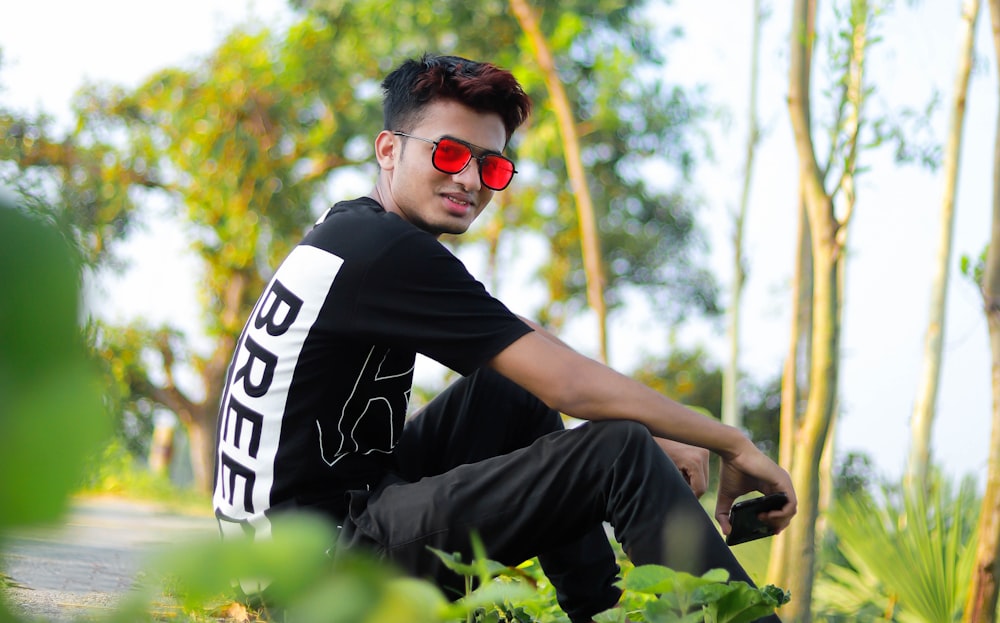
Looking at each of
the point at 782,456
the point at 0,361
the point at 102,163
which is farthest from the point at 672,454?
the point at 102,163

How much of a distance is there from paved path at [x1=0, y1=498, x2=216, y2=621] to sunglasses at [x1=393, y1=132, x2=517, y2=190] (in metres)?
0.90

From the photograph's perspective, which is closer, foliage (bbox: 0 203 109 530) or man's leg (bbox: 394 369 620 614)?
foliage (bbox: 0 203 109 530)

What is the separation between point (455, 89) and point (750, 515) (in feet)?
3.55

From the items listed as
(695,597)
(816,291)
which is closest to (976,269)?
(816,291)

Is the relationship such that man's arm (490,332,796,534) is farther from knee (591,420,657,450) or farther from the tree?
the tree

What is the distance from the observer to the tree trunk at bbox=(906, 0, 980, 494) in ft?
22.7

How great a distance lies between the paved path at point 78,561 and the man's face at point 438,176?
2.69ft

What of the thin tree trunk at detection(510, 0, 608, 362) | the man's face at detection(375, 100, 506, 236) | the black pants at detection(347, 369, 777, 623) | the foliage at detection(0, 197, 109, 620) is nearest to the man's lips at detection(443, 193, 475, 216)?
the man's face at detection(375, 100, 506, 236)

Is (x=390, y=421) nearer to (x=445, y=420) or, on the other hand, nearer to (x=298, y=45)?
(x=445, y=420)

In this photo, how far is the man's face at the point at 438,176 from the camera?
2.19m

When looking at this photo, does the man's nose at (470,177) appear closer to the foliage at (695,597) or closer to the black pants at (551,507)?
the black pants at (551,507)

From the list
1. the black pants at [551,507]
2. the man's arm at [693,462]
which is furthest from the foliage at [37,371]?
the man's arm at [693,462]

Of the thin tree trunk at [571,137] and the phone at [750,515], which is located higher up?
the thin tree trunk at [571,137]

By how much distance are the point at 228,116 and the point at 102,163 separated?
261 centimetres
